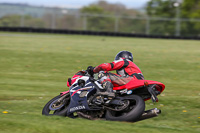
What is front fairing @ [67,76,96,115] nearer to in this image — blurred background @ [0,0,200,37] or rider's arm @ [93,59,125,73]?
rider's arm @ [93,59,125,73]

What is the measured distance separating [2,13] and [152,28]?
2033cm

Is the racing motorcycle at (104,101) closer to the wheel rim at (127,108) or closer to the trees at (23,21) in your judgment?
the wheel rim at (127,108)

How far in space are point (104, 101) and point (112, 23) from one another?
46.8 metres

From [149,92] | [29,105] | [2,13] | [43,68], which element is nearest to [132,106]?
[149,92]

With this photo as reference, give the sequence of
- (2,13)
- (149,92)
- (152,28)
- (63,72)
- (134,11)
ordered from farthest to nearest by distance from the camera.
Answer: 1. (134,11)
2. (152,28)
3. (2,13)
4. (63,72)
5. (149,92)

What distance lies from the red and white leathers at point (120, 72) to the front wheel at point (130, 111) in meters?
0.61

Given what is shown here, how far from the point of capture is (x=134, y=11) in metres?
62.9

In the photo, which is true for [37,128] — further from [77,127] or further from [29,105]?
[29,105]

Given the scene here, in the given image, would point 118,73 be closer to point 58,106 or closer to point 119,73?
point 119,73

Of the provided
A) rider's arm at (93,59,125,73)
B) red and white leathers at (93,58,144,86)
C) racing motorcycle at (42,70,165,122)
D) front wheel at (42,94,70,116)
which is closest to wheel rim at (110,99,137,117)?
racing motorcycle at (42,70,165,122)

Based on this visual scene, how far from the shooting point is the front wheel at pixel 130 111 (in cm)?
650

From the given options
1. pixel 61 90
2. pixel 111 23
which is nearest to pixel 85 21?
pixel 111 23

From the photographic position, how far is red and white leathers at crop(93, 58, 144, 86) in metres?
7.37

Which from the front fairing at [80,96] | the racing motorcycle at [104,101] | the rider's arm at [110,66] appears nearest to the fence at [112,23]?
the racing motorcycle at [104,101]
